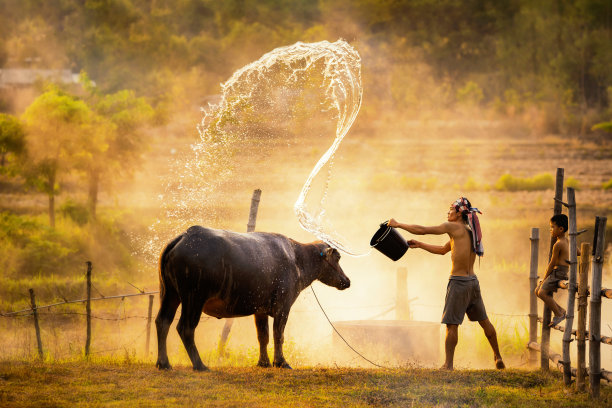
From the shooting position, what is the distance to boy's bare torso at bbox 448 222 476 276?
348 inches

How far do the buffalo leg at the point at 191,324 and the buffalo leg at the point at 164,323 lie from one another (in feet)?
0.54

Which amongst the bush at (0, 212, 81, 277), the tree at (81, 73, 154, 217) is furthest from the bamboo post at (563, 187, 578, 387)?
the tree at (81, 73, 154, 217)

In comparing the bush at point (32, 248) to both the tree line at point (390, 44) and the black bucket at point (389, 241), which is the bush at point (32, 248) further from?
the tree line at point (390, 44)

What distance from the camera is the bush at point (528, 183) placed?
34.7 meters

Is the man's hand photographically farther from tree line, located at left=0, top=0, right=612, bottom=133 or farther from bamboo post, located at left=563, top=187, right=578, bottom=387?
tree line, located at left=0, top=0, right=612, bottom=133

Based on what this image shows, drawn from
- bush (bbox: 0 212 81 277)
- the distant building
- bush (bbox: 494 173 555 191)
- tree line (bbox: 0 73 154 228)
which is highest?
the distant building

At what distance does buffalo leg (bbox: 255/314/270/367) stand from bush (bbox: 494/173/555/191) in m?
27.2

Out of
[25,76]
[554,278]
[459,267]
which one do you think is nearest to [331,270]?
[459,267]

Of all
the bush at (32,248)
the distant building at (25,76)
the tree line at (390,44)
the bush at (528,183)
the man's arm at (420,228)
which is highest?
the tree line at (390,44)

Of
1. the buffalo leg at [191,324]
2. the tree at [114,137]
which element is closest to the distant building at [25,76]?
the tree at [114,137]

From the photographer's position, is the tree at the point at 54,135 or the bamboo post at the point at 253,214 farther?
the tree at the point at 54,135

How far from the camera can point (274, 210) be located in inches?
1232

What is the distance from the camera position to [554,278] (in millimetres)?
8922

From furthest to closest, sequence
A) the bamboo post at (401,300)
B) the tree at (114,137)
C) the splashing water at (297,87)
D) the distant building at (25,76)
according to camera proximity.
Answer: the distant building at (25,76) → the tree at (114,137) → the bamboo post at (401,300) → the splashing water at (297,87)
